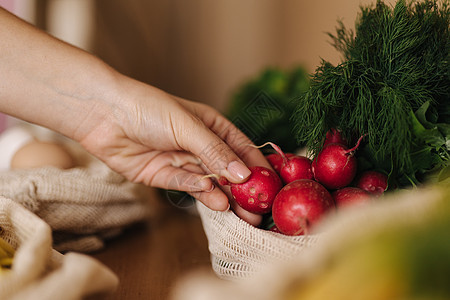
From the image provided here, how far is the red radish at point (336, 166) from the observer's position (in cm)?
60

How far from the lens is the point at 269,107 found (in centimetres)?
103

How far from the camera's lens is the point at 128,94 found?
2.51 feet

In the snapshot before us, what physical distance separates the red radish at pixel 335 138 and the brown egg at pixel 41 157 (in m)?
0.63

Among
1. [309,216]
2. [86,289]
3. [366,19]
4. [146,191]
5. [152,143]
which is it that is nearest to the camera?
[86,289]

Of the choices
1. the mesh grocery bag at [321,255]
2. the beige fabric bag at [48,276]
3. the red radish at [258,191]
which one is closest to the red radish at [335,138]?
the red radish at [258,191]

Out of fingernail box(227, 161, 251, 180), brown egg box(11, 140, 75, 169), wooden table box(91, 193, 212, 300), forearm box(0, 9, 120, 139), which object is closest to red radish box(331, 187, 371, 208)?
fingernail box(227, 161, 251, 180)

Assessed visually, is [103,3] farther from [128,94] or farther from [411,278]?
[411,278]

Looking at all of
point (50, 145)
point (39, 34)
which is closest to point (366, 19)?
point (39, 34)

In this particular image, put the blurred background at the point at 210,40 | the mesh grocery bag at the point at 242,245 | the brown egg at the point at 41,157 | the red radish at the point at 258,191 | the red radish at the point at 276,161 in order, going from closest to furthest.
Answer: the mesh grocery bag at the point at 242,245 → the red radish at the point at 258,191 → the red radish at the point at 276,161 → the brown egg at the point at 41,157 → the blurred background at the point at 210,40

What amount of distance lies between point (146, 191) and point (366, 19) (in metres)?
0.61

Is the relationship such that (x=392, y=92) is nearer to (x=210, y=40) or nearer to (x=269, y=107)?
(x=269, y=107)

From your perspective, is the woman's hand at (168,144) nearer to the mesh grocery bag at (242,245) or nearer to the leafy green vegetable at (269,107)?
the mesh grocery bag at (242,245)

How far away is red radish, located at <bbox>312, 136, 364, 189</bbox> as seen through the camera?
1.98ft

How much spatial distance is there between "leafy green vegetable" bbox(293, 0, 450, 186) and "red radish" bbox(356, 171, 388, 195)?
0.08 feet
